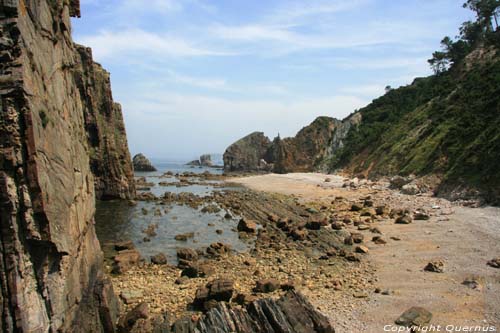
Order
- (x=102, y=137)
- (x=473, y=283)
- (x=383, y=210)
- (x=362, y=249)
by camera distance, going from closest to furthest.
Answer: (x=473, y=283) → (x=362, y=249) → (x=383, y=210) → (x=102, y=137)

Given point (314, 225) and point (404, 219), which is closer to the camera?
point (404, 219)

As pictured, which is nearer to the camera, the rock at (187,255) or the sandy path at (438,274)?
the sandy path at (438,274)

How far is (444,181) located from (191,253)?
2307 centimetres

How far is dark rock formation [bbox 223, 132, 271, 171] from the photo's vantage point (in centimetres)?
10963

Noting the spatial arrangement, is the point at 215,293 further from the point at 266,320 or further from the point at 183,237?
the point at 183,237

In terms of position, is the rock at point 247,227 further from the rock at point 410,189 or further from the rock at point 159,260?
the rock at point 410,189

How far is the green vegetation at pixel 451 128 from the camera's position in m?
29.2

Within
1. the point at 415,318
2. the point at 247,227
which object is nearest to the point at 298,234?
the point at 247,227

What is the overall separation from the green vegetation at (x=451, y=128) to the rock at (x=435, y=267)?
459 inches

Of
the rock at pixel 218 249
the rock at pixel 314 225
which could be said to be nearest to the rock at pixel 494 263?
the rock at pixel 314 225

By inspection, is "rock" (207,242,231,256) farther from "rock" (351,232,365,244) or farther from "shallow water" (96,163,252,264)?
"rock" (351,232,365,244)

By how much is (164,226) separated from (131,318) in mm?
17329

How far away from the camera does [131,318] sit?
37.7ft

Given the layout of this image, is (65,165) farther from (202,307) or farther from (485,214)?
(485,214)
